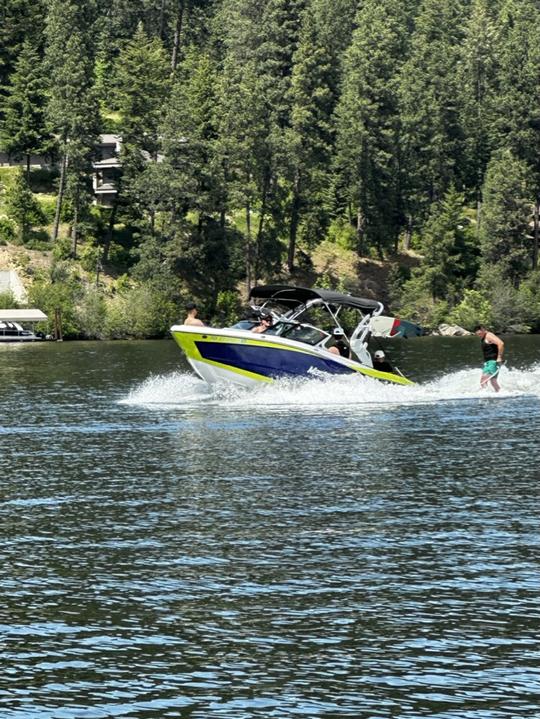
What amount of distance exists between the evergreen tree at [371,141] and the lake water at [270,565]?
283 feet

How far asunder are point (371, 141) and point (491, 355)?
271 ft

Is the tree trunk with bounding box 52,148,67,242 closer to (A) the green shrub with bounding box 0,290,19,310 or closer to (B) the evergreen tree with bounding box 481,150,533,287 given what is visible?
(A) the green shrub with bounding box 0,290,19,310

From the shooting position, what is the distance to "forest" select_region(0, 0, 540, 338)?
10938 centimetres

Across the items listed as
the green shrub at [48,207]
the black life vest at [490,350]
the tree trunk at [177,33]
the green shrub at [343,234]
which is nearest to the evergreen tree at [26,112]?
the green shrub at [48,207]

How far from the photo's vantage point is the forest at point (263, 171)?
10938 centimetres

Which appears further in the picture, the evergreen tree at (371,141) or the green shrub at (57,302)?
the evergreen tree at (371,141)

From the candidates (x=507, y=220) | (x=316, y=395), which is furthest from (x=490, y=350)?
(x=507, y=220)

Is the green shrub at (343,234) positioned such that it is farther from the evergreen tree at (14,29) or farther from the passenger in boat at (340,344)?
the passenger in boat at (340,344)

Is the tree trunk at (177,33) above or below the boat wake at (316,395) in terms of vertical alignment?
above

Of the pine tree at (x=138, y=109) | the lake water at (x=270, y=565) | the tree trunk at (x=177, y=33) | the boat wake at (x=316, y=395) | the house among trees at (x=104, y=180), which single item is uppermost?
the tree trunk at (x=177, y=33)

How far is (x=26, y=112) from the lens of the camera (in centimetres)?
12300

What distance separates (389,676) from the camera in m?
15.6

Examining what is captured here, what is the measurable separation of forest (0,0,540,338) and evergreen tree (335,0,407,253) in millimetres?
207

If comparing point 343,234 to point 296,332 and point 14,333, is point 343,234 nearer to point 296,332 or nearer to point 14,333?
point 14,333
